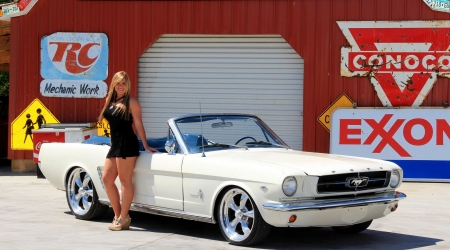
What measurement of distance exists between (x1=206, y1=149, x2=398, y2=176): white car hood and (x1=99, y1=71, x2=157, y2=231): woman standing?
952 millimetres

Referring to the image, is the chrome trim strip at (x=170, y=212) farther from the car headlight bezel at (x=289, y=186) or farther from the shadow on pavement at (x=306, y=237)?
the car headlight bezel at (x=289, y=186)

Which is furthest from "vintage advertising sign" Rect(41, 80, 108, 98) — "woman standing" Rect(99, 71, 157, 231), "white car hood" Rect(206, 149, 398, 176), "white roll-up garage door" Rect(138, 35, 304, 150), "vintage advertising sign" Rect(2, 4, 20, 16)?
"white car hood" Rect(206, 149, 398, 176)

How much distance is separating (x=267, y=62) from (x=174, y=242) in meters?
7.42

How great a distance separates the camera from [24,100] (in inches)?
598

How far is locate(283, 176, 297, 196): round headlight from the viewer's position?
7.12 m

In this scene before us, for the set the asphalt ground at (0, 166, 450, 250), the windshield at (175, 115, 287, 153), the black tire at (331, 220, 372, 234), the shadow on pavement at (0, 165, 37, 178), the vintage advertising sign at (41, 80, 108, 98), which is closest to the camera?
the asphalt ground at (0, 166, 450, 250)

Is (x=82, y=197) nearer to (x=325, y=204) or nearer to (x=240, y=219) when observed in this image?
(x=240, y=219)

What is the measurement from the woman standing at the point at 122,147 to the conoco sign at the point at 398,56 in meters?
6.54

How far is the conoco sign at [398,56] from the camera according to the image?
13906 millimetres

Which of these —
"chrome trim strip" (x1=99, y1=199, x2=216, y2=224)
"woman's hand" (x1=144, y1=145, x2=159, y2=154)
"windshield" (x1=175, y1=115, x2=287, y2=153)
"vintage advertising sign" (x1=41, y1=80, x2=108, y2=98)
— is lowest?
"chrome trim strip" (x1=99, y1=199, x2=216, y2=224)

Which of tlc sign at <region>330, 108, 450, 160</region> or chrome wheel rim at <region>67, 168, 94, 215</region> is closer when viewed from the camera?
chrome wheel rim at <region>67, 168, 94, 215</region>

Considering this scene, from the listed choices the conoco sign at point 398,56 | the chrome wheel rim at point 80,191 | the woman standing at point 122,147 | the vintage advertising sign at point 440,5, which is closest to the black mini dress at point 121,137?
the woman standing at point 122,147

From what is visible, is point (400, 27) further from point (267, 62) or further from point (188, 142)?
point (188, 142)

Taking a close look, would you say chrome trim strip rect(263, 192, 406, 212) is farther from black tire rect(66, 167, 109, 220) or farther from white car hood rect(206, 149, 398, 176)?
black tire rect(66, 167, 109, 220)
